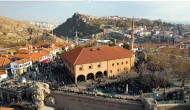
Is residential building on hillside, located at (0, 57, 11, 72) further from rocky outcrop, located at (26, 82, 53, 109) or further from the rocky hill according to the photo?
the rocky hill

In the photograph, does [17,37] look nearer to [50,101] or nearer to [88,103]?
[50,101]

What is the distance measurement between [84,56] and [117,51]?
719 centimetres

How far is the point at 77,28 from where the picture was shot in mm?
141250

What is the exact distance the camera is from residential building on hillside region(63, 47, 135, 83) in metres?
33.5

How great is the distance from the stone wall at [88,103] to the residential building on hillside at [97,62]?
5895 mm

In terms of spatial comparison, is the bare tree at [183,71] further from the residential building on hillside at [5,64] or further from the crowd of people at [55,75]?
the residential building on hillside at [5,64]

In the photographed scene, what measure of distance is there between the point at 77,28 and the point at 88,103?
389ft

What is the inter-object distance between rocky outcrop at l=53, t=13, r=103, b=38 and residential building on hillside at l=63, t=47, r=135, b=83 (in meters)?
82.4

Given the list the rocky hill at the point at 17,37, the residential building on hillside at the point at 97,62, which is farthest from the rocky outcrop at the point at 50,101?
the rocky hill at the point at 17,37

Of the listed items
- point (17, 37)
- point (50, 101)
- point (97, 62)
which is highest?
point (17, 37)

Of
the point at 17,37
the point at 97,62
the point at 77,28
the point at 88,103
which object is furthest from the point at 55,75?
the point at 77,28

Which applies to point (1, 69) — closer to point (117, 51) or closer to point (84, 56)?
point (84, 56)

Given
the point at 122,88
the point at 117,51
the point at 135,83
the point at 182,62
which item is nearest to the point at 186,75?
the point at 182,62

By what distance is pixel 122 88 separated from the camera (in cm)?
2948
